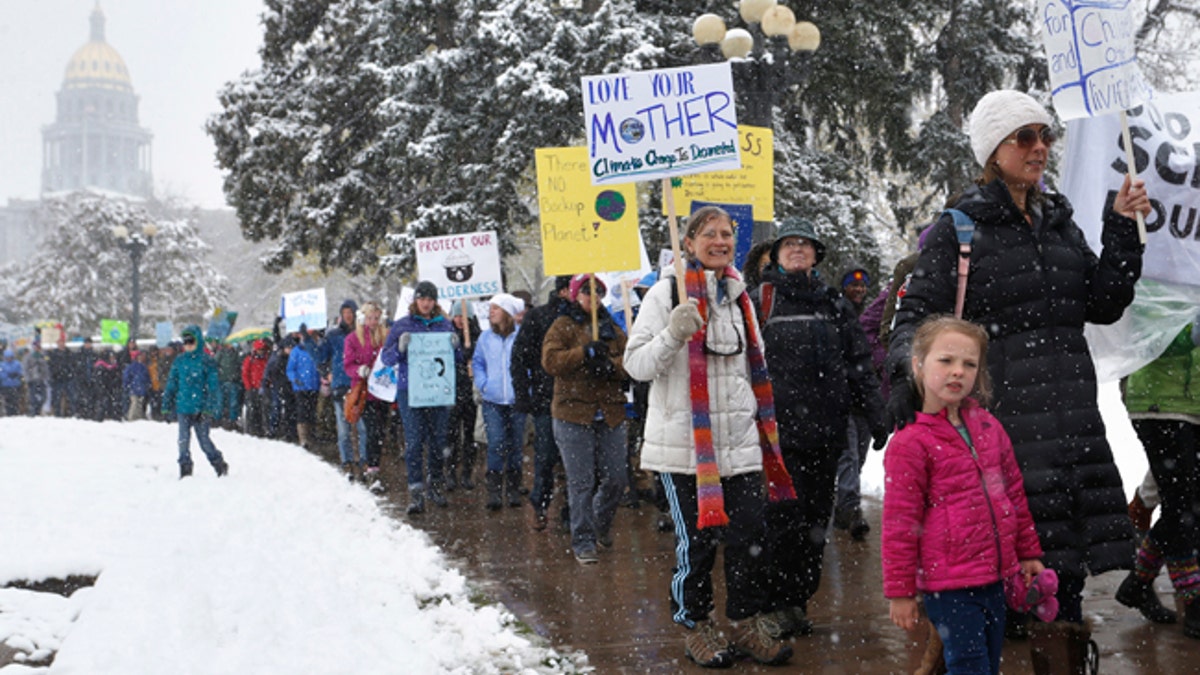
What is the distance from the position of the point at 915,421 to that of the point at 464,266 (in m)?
10.8

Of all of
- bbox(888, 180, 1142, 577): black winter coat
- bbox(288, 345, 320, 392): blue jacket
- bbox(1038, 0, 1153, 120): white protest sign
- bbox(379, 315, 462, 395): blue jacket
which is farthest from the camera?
bbox(288, 345, 320, 392): blue jacket

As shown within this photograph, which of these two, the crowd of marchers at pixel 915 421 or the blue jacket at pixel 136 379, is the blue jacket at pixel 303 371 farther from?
the blue jacket at pixel 136 379

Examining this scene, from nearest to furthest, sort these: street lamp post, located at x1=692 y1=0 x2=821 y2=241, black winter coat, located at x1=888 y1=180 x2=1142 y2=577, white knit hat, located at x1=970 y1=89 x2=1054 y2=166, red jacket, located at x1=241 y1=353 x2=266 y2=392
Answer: black winter coat, located at x1=888 y1=180 x2=1142 y2=577 < white knit hat, located at x1=970 y1=89 x2=1054 y2=166 < street lamp post, located at x1=692 y1=0 x2=821 y2=241 < red jacket, located at x1=241 y1=353 x2=266 y2=392

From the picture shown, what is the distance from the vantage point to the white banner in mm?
5055

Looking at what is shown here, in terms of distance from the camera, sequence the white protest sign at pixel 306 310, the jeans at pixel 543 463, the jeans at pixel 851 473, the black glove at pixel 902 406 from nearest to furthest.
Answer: the black glove at pixel 902 406, the jeans at pixel 851 473, the jeans at pixel 543 463, the white protest sign at pixel 306 310

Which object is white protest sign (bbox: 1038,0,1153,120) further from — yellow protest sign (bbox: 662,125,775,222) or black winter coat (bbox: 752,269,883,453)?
yellow protest sign (bbox: 662,125,775,222)

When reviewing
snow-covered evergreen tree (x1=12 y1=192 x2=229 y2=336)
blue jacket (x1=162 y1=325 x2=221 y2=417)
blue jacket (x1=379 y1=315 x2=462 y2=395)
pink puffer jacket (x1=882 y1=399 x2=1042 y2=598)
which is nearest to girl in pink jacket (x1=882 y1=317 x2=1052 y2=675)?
pink puffer jacket (x1=882 y1=399 x2=1042 y2=598)

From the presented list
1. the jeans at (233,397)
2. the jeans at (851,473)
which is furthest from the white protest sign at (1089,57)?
the jeans at (233,397)

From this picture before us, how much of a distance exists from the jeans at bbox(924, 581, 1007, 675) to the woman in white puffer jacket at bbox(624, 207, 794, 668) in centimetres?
161

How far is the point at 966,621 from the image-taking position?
11.7 feet

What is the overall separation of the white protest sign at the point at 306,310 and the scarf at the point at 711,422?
1652cm

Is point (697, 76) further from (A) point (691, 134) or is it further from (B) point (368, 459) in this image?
(B) point (368, 459)

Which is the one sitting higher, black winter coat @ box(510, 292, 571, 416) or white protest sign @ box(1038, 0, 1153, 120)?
white protest sign @ box(1038, 0, 1153, 120)

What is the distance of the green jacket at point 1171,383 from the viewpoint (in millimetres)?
5449
